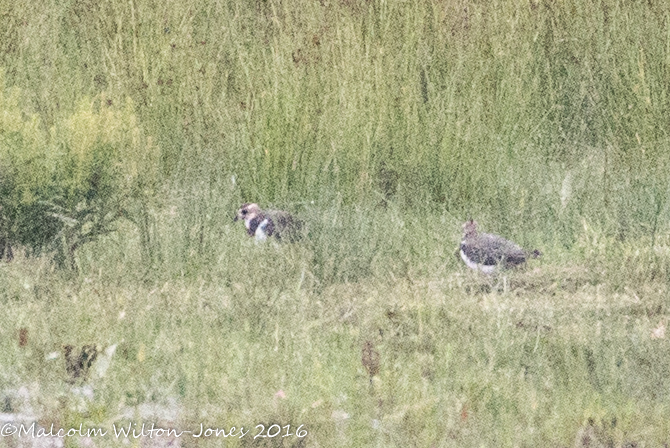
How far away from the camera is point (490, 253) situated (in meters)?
5.13

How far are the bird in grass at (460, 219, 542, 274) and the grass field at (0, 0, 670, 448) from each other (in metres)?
0.08

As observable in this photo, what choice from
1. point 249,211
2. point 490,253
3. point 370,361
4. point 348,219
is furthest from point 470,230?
point 370,361

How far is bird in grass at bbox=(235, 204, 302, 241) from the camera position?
18.3ft

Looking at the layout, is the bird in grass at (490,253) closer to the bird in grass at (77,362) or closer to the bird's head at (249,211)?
the bird's head at (249,211)

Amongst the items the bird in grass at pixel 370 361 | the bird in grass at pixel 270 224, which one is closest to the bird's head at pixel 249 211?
the bird in grass at pixel 270 224

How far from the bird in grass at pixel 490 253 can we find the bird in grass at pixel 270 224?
85cm

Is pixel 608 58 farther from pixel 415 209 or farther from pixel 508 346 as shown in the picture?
pixel 508 346

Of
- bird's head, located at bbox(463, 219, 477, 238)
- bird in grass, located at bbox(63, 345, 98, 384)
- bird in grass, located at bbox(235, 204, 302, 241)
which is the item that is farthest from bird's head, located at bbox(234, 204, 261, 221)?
bird in grass, located at bbox(63, 345, 98, 384)

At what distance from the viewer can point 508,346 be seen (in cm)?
388

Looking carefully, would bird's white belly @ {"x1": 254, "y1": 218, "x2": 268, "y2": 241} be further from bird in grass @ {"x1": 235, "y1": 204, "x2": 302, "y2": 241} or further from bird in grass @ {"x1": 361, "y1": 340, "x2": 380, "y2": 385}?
bird in grass @ {"x1": 361, "y1": 340, "x2": 380, "y2": 385}

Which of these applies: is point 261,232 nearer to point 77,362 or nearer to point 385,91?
point 385,91

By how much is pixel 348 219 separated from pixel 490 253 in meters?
0.85

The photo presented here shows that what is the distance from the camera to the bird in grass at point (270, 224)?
5578mm

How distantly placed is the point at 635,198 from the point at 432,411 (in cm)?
326
